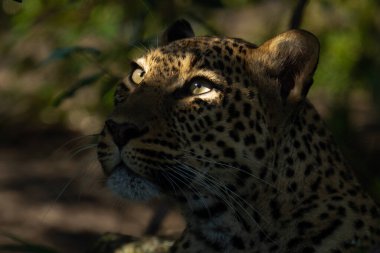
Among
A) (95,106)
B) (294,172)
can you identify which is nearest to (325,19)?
(95,106)

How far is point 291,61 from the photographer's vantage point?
4719 mm

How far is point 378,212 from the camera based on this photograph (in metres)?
4.96

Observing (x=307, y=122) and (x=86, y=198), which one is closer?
(x=307, y=122)

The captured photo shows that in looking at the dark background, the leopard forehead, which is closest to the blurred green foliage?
the dark background

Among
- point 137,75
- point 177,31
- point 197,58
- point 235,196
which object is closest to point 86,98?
point 177,31

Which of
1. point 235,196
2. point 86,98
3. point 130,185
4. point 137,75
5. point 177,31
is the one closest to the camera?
point 130,185

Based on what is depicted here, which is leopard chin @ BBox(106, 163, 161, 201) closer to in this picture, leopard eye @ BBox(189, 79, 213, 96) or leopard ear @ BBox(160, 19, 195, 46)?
leopard eye @ BBox(189, 79, 213, 96)

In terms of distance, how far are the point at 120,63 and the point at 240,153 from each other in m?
4.42

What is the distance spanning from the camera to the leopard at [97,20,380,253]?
14.9 feet

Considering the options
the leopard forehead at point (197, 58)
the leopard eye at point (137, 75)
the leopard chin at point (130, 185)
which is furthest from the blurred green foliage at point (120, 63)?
the leopard chin at point (130, 185)

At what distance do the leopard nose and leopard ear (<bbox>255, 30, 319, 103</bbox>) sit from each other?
0.74m

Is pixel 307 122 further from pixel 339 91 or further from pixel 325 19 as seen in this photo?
pixel 325 19

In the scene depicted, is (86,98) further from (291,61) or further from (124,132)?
(124,132)

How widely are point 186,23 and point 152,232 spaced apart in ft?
7.46
